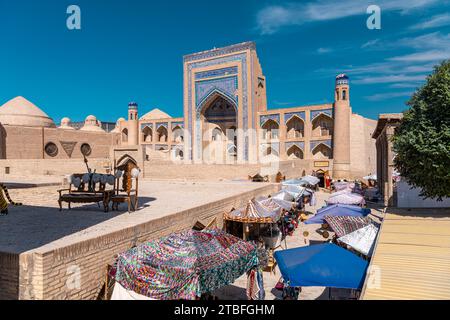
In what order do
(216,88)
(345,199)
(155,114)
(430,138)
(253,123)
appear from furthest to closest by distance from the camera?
(155,114) → (216,88) → (253,123) → (345,199) → (430,138)

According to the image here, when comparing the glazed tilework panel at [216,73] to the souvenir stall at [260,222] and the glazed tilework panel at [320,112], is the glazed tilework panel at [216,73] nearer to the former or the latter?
the glazed tilework panel at [320,112]

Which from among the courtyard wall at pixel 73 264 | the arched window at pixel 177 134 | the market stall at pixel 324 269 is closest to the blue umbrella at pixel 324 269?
the market stall at pixel 324 269

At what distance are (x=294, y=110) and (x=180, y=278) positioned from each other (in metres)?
27.4

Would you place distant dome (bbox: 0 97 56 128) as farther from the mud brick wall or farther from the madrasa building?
the mud brick wall

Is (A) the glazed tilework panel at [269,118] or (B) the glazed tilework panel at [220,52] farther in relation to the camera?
(A) the glazed tilework panel at [269,118]

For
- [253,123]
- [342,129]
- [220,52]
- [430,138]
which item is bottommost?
[430,138]

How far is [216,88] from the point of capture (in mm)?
31000

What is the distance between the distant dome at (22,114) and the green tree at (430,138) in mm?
30172

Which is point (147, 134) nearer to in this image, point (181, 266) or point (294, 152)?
point (294, 152)

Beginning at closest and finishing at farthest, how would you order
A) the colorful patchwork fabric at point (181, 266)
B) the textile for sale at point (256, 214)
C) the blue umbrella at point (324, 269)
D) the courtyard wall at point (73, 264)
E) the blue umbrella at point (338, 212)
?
1. the courtyard wall at point (73, 264)
2. the colorful patchwork fabric at point (181, 266)
3. the blue umbrella at point (324, 269)
4. the textile for sale at point (256, 214)
5. the blue umbrella at point (338, 212)

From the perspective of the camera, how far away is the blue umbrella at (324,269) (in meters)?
4.91

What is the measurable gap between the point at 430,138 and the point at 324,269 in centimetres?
685

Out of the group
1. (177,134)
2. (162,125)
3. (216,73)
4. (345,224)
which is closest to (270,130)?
(216,73)
